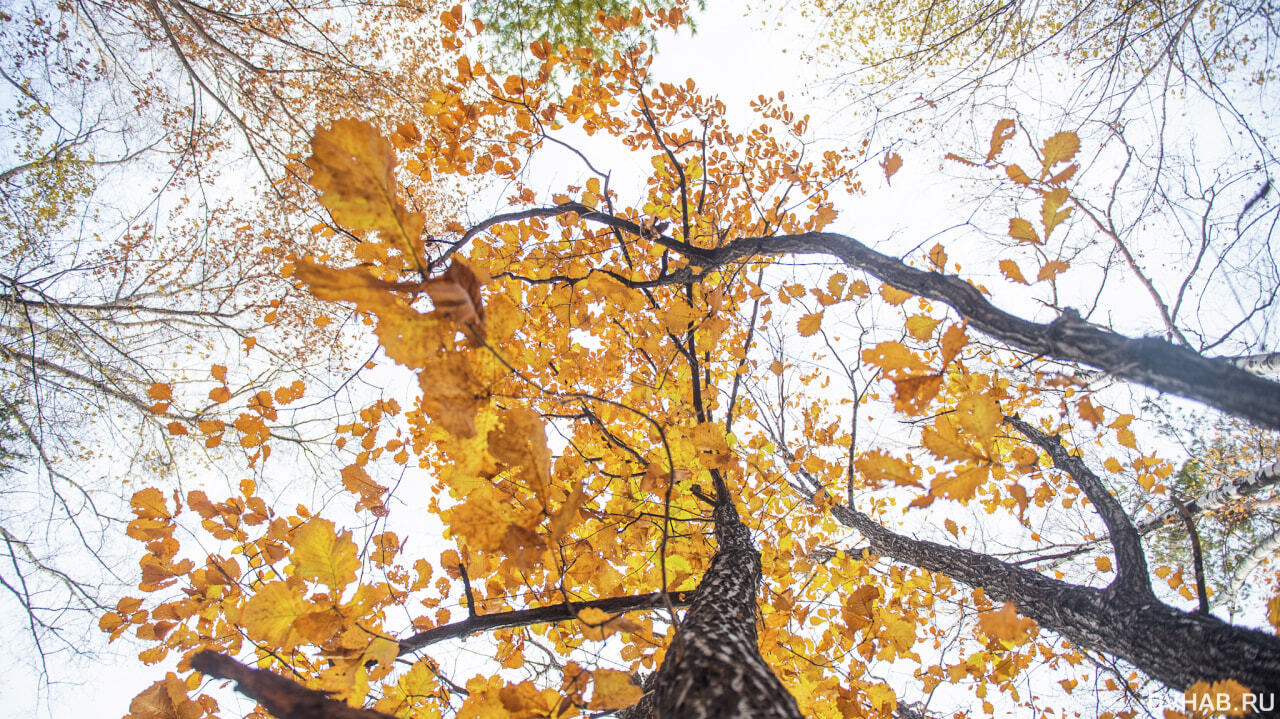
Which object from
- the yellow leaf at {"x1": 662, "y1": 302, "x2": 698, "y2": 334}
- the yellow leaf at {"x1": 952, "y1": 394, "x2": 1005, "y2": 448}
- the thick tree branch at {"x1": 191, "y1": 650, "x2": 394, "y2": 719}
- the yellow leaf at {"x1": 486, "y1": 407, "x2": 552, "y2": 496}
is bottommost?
the thick tree branch at {"x1": 191, "y1": 650, "x2": 394, "y2": 719}

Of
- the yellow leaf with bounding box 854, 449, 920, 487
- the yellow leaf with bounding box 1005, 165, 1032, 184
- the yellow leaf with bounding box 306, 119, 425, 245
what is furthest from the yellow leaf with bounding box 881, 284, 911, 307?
the yellow leaf with bounding box 306, 119, 425, 245

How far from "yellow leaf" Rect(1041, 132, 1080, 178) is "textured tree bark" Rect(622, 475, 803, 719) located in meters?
1.68

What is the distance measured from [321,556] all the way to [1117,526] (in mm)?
3598

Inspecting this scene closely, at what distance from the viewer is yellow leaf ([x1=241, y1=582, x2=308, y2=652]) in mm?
1209

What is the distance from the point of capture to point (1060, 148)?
1.39 meters

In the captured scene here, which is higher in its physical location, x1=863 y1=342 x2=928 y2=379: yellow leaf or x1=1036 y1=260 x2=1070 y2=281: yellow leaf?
x1=1036 y1=260 x2=1070 y2=281: yellow leaf

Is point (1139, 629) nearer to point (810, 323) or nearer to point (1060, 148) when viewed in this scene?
point (810, 323)

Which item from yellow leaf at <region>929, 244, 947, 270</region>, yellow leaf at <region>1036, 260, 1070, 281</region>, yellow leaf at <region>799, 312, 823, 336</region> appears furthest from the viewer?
yellow leaf at <region>799, 312, 823, 336</region>

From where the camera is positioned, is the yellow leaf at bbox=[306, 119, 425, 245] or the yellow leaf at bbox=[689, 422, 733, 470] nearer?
the yellow leaf at bbox=[306, 119, 425, 245]

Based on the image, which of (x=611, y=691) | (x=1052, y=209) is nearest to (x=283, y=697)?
(x=611, y=691)

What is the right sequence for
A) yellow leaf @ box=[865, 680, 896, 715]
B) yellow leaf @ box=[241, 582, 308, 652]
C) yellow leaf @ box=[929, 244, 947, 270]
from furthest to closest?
yellow leaf @ box=[865, 680, 896, 715], yellow leaf @ box=[929, 244, 947, 270], yellow leaf @ box=[241, 582, 308, 652]

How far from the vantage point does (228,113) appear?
5875 mm

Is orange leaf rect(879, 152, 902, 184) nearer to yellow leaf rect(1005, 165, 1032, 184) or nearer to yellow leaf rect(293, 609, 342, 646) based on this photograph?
yellow leaf rect(1005, 165, 1032, 184)

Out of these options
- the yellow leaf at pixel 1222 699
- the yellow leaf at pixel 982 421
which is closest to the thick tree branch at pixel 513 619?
the yellow leaf at pixel 982 421
